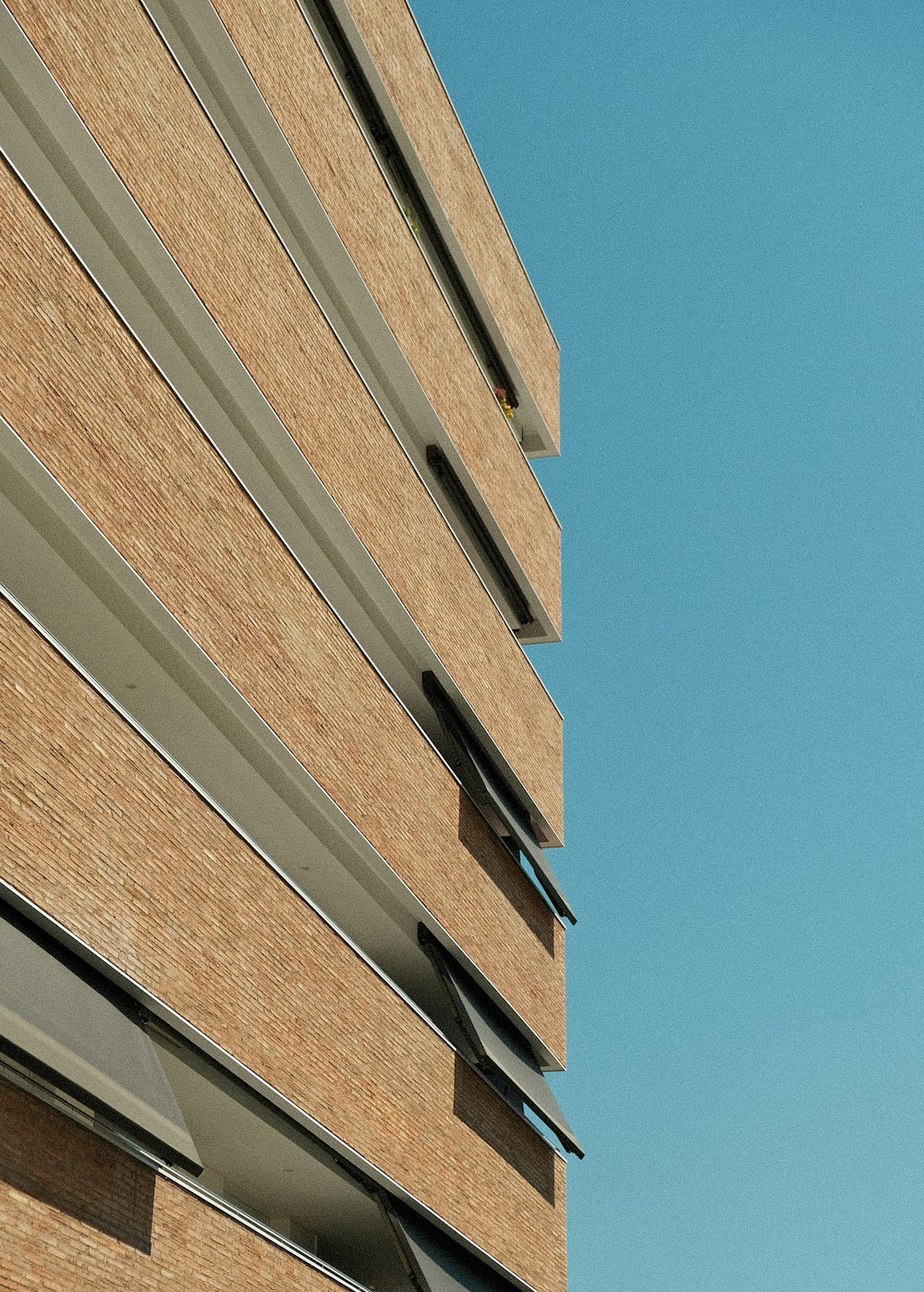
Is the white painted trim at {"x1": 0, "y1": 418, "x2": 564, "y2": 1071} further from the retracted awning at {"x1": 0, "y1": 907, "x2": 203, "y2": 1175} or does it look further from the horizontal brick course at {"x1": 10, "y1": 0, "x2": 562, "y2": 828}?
the horizontal brick course at {"x1": 10, "y1": 0, "x2": 562, "y2": 828}

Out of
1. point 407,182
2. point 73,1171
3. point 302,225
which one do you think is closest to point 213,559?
point 73,1171

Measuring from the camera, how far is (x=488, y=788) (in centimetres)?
Answer: 2128

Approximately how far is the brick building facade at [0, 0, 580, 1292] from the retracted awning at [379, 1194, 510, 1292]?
69mm

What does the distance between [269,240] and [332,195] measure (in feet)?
8.87

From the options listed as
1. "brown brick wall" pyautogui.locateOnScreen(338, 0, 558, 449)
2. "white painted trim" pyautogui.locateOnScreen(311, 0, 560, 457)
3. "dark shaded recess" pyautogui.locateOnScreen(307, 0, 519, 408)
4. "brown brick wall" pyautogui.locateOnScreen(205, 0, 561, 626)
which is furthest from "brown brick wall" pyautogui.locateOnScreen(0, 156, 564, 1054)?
"brown brick wall" pyautogui.locateOnScreen(338, 0, 558, 449)

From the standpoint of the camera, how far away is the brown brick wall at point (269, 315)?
1458 centimetres

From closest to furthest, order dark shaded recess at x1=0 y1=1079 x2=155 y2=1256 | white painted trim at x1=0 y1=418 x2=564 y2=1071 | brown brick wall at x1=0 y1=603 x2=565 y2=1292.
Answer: dark shaded recess at x1=0 y1=1079 x2=155 y2=1256 < brown brick wall at x1=0 y1=603 x2=565 y2=1292 < white painted trim at x1=0 y1=418 x2=564 y2=1071

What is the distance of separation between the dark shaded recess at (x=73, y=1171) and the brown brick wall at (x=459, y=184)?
15.9m

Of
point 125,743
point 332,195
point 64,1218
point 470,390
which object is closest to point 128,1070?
point 64,1218

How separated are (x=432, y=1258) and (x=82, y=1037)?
736cm

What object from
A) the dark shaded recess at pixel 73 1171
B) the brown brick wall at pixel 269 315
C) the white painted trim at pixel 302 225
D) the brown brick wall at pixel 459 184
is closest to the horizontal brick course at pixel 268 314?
the brown brick wall at pixel 269 315

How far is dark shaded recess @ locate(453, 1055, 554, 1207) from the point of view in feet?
61.8

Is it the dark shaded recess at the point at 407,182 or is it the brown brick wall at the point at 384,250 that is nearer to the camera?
the brown brick wall at the point at 384,250

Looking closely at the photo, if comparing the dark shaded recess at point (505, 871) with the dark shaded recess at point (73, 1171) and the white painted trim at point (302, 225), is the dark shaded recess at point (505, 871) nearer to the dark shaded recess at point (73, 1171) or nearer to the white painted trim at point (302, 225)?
the white painted trim at point (302, 225)
